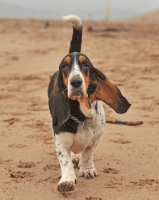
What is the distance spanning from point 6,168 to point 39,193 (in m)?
0.74

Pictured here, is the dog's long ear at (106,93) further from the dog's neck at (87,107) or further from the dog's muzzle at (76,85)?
the dog's muzzle at (76,85)

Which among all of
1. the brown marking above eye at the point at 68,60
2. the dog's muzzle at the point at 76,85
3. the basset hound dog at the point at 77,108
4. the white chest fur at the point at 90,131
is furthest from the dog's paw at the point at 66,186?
the brown marking above eye at the point at 68,60

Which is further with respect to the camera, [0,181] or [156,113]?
[156,113]

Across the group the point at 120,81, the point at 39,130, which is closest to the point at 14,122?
the point at 39,130

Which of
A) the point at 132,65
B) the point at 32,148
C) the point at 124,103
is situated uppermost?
the point at 124,103

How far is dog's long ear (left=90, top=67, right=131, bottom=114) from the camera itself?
14.2 feet

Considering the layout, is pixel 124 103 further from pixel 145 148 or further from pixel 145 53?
pixel 145 53

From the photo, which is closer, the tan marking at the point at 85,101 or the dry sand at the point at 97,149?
the tan marking at the point at 85,101

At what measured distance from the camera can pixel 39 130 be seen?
6230 millimetres

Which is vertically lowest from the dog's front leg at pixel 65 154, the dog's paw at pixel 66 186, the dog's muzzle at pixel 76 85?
the dog's paw at pixel 66 186

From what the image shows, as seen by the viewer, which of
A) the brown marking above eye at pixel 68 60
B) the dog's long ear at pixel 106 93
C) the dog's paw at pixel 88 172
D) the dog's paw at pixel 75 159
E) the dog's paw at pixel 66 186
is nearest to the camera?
the dog's paw at pixel 66 186

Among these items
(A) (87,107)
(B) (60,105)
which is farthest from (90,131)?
(B) (60,105)

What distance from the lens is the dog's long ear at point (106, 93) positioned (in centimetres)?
433

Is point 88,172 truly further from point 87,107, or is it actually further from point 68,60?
point 68,60
